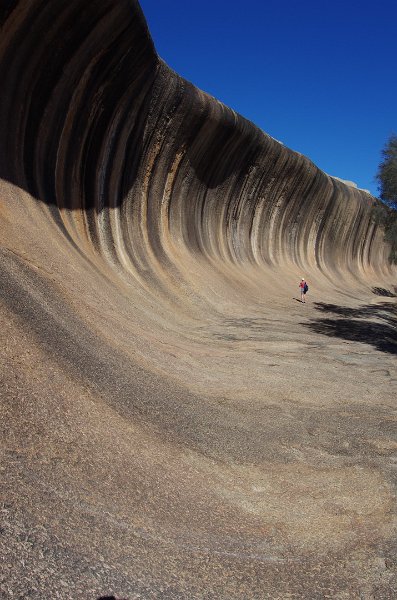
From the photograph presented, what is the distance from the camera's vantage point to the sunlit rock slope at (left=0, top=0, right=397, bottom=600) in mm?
3562

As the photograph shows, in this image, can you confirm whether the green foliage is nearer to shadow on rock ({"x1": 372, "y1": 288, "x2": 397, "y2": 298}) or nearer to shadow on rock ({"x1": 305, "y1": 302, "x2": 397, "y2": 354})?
shadow on rock ({"x1": 305, "y1": 302, "x2": 397, "y2": 354})

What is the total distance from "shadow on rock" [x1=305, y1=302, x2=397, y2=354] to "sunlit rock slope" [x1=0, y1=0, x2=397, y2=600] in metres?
0.13

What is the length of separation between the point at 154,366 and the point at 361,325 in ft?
33.7

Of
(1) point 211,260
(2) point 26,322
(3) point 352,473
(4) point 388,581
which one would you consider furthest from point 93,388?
(1) point 211,260

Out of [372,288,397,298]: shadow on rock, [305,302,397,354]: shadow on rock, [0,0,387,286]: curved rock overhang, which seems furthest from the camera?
[372,288,397,298]: shadow on rock

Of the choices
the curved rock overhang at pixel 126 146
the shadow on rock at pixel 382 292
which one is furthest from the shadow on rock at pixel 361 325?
the shadow on rock at pixel 382 292

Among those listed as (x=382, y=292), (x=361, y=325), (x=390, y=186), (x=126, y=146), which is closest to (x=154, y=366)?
(x=126, y=146)

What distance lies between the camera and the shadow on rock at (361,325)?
1352 centimetres

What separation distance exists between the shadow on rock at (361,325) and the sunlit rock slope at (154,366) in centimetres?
13

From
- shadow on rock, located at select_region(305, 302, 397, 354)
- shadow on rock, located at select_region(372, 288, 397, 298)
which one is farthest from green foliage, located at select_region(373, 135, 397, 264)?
shadow on rock, located at select_region(372, 288, 397, 298)

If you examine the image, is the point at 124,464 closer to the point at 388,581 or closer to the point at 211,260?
the point at 388,581

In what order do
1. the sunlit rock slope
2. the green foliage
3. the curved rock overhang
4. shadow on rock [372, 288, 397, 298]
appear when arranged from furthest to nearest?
shadow on rock [372, 288, 397, 298], the green foliage, the curved rock overhang, the sunlit rock slope

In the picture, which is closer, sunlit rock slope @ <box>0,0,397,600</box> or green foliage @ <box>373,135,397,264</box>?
sunlit rock slope @ <box>0,0,397,600</box>

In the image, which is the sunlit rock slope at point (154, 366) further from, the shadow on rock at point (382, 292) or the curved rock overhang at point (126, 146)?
the shadow on rock at point (382, 292)
